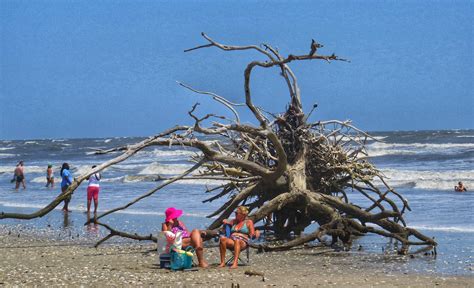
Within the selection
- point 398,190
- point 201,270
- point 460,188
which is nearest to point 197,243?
point 201,270

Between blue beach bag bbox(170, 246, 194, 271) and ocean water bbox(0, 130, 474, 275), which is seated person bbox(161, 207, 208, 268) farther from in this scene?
ocean water bbox(0, 130, 474, 275)

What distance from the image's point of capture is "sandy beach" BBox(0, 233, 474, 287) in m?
8.64

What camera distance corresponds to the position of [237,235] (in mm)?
9766

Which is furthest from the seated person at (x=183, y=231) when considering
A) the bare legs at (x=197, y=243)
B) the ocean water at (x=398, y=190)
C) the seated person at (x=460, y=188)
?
the seated person at (x=460, y=188)

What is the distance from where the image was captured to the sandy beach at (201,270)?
8.64 metres

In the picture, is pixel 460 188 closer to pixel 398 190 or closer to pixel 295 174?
pixel 398 190

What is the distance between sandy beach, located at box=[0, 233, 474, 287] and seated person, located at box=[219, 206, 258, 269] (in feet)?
0.82

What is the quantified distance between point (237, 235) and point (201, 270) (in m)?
0.71

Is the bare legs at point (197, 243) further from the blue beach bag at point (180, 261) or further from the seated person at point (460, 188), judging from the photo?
the seated person at point (460, 188)

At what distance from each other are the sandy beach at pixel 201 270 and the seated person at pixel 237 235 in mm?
250

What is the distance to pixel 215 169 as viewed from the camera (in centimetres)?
1284

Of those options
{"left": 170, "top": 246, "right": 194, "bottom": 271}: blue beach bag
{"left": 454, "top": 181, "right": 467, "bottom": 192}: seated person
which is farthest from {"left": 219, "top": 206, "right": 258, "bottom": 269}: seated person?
{"left": 454, "top": 181, "right": 467, "bottom": 192}: seated person

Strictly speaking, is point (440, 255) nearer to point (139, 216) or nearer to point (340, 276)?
point (340, 276)

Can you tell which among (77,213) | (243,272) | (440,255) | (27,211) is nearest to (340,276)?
(243,272)
